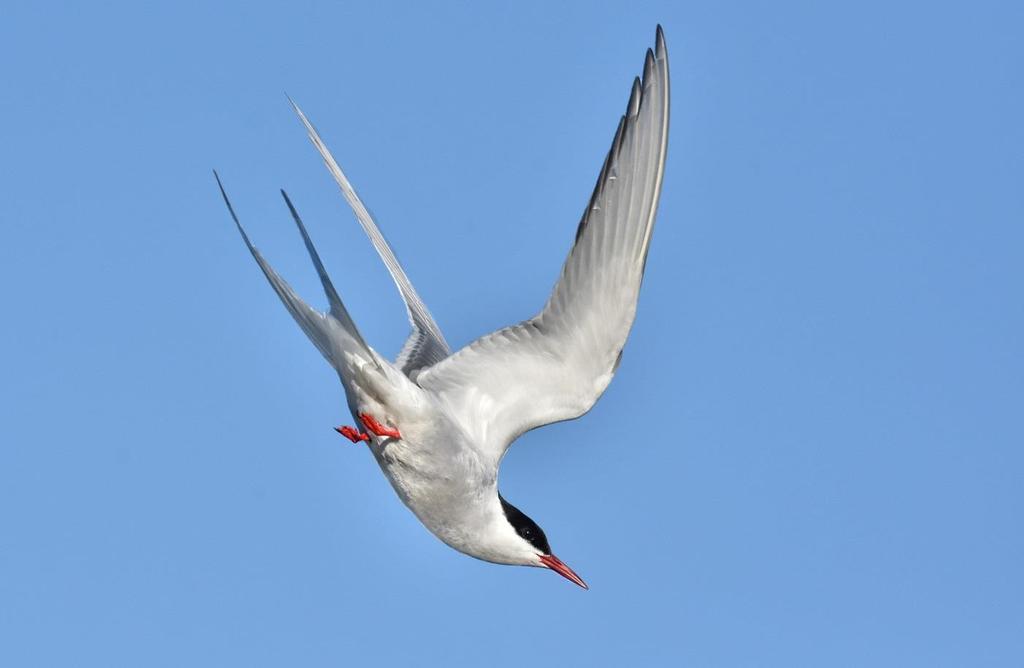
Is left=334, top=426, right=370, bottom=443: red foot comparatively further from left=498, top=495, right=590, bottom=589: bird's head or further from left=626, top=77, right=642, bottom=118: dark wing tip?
left=626, top=77, right=642, bottom=118: dark wing tip

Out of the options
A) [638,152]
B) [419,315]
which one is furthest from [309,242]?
[419,315]

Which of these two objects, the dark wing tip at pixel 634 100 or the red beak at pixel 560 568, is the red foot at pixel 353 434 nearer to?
the red beak at pixel 560 568

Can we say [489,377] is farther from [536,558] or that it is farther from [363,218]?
[363,218]

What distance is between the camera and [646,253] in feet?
24.2

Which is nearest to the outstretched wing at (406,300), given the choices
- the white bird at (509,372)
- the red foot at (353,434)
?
the white bird at (509,372)

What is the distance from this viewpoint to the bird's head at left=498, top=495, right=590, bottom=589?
7691 mm

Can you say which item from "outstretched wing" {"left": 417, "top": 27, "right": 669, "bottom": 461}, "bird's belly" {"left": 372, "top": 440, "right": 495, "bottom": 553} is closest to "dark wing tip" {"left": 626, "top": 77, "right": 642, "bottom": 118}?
"outstretched wing" {"left": 417, "top": 27, "right": 669, "bottom": 461}

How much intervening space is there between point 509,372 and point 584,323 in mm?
490

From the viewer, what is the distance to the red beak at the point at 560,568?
7871 millimetres

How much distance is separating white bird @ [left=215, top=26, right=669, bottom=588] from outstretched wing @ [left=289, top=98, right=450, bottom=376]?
0.23 metres

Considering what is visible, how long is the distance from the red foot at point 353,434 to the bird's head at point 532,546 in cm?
83

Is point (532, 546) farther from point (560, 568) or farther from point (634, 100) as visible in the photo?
point (634, 100)

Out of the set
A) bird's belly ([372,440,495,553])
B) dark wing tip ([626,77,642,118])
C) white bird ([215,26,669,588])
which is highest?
dark wing tip ([626,77,642,118])

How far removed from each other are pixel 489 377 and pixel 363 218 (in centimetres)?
152
